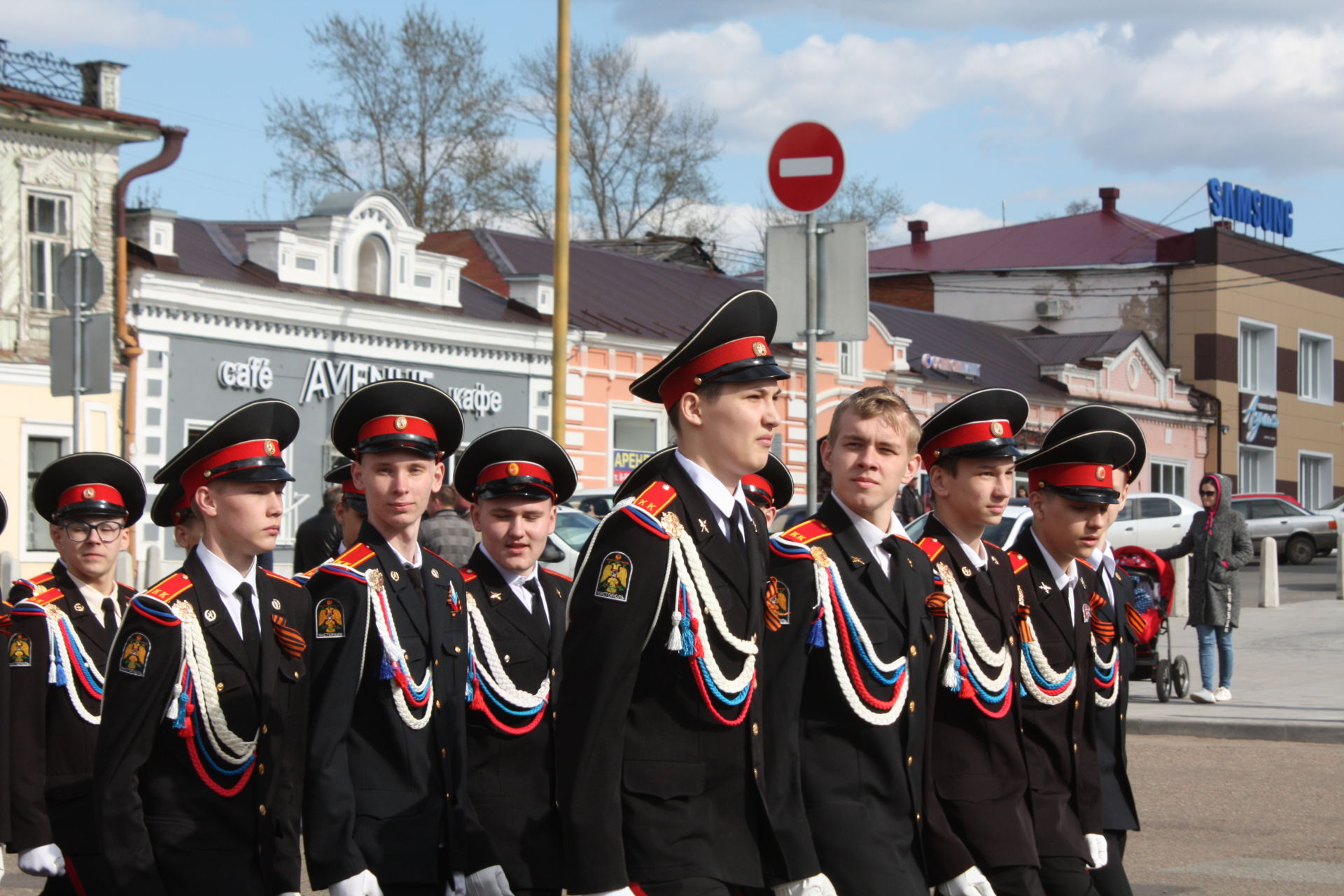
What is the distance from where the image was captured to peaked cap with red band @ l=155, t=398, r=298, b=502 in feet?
16.1

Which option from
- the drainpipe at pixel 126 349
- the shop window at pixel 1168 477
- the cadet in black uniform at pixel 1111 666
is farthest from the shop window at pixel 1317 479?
the cadet in black uniform at pixel 1111 666

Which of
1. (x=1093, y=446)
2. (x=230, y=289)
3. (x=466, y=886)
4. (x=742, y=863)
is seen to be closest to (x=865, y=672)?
(x=742, y=863)

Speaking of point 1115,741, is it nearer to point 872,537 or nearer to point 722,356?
point 872,537

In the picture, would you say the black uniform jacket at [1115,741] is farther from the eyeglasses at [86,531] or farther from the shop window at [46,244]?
the shop window at [46,244]

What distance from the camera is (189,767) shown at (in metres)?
4.63

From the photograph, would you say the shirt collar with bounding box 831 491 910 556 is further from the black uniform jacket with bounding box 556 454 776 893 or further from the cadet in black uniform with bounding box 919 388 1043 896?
the black uniform jacket with bounding box 556 454 776 893

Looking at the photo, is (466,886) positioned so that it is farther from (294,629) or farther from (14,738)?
(14,738)

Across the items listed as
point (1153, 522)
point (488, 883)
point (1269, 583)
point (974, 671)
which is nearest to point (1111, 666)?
point (974, 671)

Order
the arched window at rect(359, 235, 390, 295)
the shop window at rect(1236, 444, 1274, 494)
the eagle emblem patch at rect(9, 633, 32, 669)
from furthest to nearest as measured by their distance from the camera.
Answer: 1. the shop window at rect(1236, 444, 1274, 494)
2. the arched window at rect(359, 235, 390, 295)
3. the eagle emblem patch at rect(9, 633, 32, 669)

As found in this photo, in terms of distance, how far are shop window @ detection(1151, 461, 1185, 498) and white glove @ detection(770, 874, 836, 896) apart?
4543 cm

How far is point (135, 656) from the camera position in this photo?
461 cm

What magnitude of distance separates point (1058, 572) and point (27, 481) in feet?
70.7

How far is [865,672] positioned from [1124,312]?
48.9 metres

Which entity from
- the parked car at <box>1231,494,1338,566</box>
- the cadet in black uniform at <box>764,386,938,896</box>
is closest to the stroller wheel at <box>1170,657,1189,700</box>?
the cadet in black uniform at <box>764,386,938,896</box>
